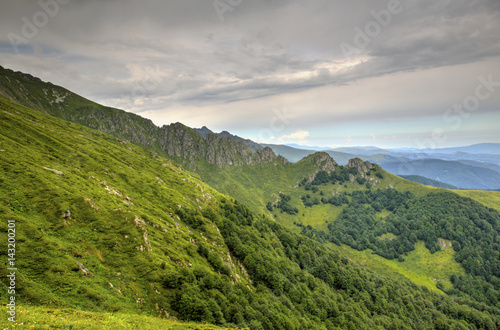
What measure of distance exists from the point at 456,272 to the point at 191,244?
251903 mm

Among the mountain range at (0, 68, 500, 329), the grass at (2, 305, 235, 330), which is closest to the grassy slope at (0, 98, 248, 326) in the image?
the mountain range at (0, 68, 500, 329)

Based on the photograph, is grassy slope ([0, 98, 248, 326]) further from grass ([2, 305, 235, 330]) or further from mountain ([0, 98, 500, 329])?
grass ([2, 305, 235, 330])

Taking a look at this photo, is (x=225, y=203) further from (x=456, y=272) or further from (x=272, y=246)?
(x=456, y=272)

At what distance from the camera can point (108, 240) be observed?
1822 inches

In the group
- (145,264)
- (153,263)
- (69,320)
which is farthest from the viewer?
(153,263)

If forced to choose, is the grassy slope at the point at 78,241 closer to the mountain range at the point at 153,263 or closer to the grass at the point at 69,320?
the mountain range at the point at 153,263

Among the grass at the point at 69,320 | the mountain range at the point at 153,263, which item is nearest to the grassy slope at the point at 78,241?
the mountain range at the point at 153,263

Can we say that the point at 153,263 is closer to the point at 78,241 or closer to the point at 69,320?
the point at 78,241

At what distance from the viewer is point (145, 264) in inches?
1790

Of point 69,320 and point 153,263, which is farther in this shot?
point 153,263

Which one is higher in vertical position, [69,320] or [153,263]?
[69,320]

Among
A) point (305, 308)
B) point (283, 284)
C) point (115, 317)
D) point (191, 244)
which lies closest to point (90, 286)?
point (115, 317)

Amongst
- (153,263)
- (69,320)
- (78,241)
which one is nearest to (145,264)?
(153,263)

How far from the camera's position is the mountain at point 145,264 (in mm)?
32344
